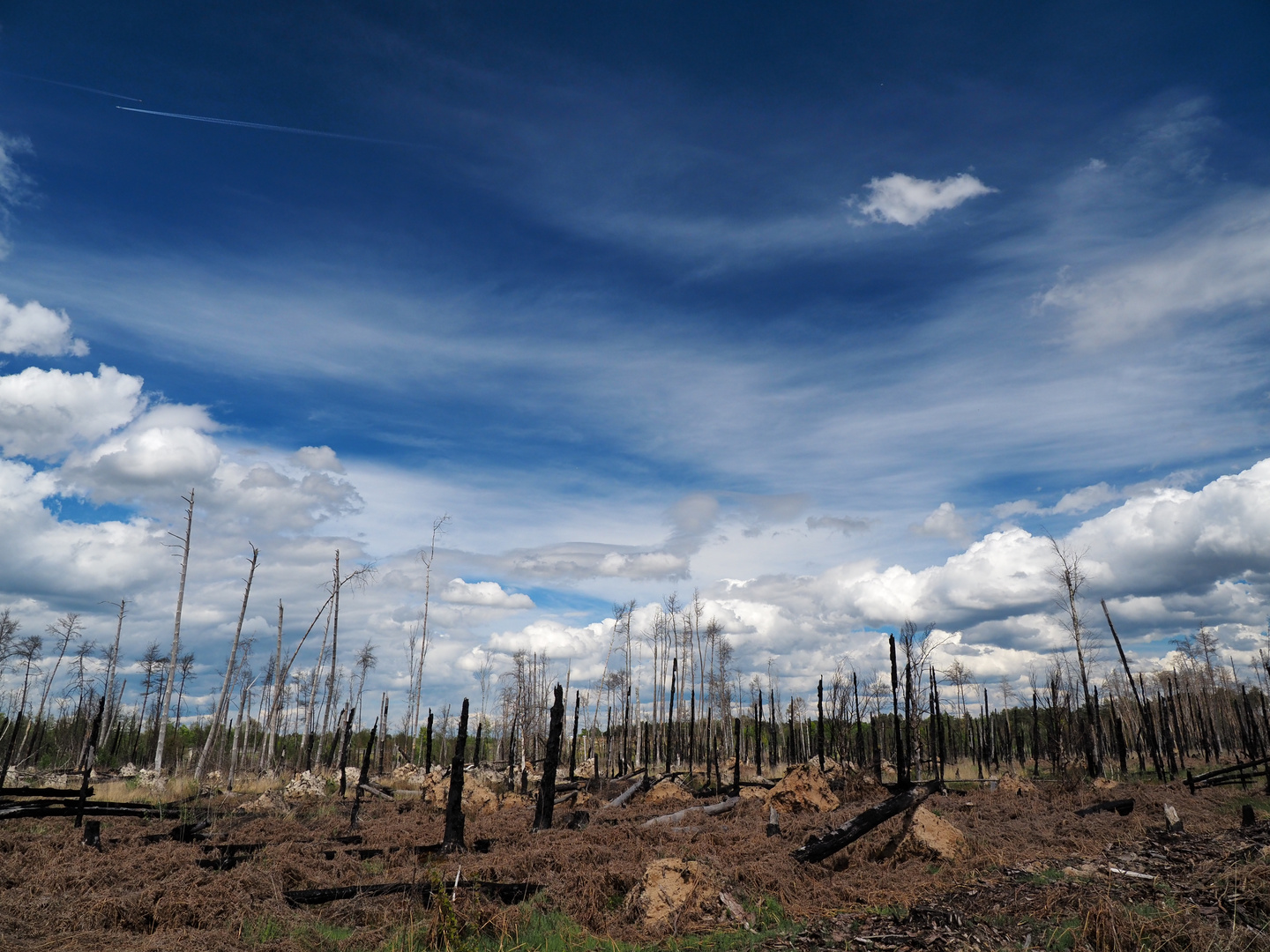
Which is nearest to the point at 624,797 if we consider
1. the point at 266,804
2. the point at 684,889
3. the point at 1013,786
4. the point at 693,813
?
the point at 693,813

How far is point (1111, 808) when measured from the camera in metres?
17.7

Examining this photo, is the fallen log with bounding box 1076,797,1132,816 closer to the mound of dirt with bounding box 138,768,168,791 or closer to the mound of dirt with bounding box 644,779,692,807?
the mound of dirt with bounding box 644,779,692,807

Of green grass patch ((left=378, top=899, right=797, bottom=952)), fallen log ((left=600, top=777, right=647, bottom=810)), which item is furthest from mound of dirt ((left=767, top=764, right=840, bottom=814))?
green grass patch ((left=378, top=899, right=797, bottom=952))

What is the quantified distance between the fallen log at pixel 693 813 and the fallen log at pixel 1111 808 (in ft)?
30.7

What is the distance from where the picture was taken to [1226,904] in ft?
26.9

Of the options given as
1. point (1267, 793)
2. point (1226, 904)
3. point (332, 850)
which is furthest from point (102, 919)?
point (1267, 793)

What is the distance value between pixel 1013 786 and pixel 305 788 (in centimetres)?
2968

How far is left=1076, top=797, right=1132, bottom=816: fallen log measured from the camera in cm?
1739

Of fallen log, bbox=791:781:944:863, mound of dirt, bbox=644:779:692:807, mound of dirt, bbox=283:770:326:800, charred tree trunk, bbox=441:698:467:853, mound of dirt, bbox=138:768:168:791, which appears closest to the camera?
fallen log, bbox=791:781:944:863

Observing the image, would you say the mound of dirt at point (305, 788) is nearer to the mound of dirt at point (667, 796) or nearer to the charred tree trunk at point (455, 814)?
the mound of dirt at point (667, 796)

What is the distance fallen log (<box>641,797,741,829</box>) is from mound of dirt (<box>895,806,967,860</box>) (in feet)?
24.6

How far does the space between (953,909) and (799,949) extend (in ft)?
7.67

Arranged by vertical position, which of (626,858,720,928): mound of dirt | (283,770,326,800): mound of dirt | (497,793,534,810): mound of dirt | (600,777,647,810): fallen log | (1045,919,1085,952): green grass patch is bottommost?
(283,770,326,800): mound of dirt

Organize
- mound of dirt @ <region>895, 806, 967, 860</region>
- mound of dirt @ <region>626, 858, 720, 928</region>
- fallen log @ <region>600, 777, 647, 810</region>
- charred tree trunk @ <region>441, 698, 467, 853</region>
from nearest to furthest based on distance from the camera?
mound of dirt @ <region>626, 858, 720, 928</region>, mound of dirt @ <region>895, 806, 967, 860</region>, charred tree trunk @ <region>441, 698, 467, 853</region>, fallen log @ <region>600, 777, 647, 810</region>
